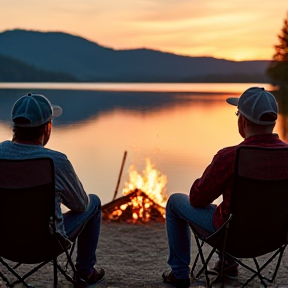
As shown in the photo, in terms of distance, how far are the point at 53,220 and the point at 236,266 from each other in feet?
4.32

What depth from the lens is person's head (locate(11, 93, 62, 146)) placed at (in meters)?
2.64

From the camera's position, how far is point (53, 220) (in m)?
2.64

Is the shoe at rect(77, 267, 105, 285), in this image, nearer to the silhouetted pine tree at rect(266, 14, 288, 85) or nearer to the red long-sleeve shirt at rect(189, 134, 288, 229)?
the red long-sleeve shirt at rect(189, 134, 288, 229)

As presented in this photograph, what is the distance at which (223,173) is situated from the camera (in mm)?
2689

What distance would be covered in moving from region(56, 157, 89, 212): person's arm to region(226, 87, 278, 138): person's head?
90cm

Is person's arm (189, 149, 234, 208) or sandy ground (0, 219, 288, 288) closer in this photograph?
person's arm (189, 149, 234, 208)

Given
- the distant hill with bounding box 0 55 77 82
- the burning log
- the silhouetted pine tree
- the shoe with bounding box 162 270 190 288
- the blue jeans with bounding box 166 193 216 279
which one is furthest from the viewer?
the distant hill with bounding box 0 55 77 82

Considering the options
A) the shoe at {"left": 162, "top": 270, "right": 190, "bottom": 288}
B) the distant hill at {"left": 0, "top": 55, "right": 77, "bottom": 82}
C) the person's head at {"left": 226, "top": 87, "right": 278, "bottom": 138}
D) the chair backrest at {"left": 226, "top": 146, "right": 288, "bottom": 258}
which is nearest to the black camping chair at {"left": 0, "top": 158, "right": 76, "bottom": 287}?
the shoe at {"left": 162, "top": 270, "right": 190, "bottom": 288}

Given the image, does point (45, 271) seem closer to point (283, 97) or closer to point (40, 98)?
point (40, 98)

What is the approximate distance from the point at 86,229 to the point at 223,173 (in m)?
0.94

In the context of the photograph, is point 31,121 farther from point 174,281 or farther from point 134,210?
point 134,210

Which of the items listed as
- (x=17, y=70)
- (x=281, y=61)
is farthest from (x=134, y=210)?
(x=17, y=70)

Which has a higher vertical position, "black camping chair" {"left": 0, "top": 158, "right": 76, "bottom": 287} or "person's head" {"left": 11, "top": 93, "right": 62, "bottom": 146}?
"person's head" {"left": 11, "top": 93, "right": 62, "bottom": 146}

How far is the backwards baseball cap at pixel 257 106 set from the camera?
8.84 feet
